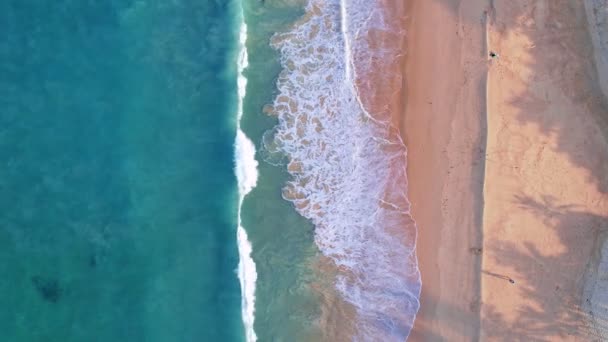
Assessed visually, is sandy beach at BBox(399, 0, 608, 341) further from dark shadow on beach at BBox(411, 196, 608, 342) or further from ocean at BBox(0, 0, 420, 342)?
ocean at BBox(0, 0, 420, 342)

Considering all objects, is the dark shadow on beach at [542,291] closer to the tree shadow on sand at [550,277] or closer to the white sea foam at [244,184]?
the tree shadow on sand at [550,277]

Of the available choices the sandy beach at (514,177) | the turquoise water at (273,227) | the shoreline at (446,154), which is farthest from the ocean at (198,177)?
the sandy beach at (514,177)

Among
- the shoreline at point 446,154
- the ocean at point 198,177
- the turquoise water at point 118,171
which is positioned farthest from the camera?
the turquoise water at point 118,171

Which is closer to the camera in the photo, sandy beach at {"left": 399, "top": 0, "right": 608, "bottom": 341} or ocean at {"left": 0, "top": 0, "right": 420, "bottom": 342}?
sandy beach at {"left": 399, "top": 0, "right": 608, "bottom": 341}

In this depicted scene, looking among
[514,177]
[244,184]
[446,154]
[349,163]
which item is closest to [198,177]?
[244,184]

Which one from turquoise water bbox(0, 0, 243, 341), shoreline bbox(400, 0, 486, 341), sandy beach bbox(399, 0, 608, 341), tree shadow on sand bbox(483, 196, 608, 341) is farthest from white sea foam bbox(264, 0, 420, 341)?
tree shadow on sand bbox(483, 196, 608, 341)
